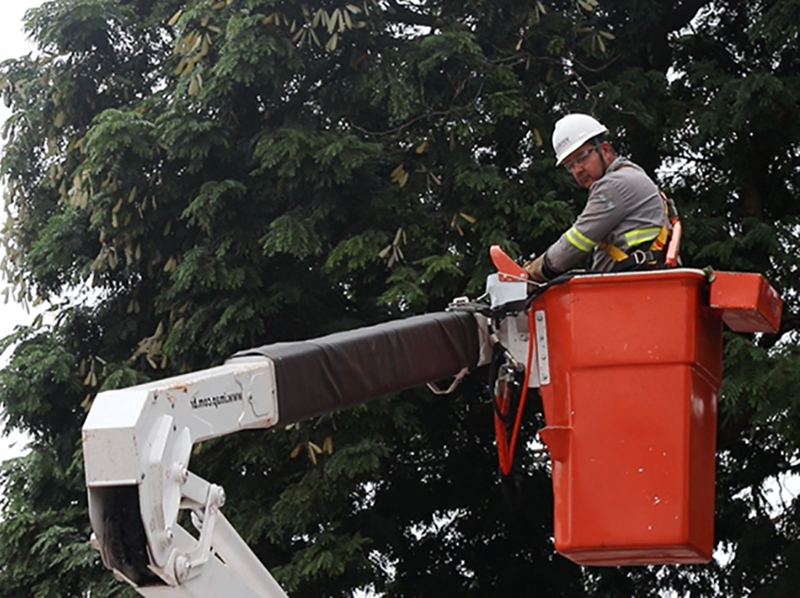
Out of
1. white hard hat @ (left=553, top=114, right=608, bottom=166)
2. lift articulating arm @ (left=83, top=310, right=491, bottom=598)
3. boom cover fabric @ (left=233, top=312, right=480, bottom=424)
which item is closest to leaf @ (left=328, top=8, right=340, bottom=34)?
white hard hat @ (left=553, top=114, right=608, bottom=166)

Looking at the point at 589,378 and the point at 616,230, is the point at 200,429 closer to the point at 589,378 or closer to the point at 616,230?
the point at 589,378

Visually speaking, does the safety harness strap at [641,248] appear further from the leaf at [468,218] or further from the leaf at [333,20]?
the leaf at [333,20]

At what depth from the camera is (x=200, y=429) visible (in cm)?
466

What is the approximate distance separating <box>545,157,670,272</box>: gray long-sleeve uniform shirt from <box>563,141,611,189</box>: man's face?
22 centimetres

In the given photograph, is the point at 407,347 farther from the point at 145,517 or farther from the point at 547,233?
the point at 547,233

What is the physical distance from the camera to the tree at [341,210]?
36.6 ft

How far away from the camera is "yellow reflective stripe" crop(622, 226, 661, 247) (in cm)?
608

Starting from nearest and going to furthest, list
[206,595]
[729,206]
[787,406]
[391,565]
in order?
[206,595] < [787,406] < [729,206] < [391,565]

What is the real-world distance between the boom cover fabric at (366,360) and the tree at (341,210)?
4.68 m

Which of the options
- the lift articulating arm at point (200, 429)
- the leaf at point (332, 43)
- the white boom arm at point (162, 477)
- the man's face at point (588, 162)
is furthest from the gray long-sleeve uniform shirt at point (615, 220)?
the leaf at point (332, 43)

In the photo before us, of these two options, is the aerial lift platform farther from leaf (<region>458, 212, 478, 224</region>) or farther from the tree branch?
the tree branch

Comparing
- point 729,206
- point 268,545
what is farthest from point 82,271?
point 729,206

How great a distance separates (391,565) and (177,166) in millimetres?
4066

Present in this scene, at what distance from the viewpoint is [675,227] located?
6180 mm
